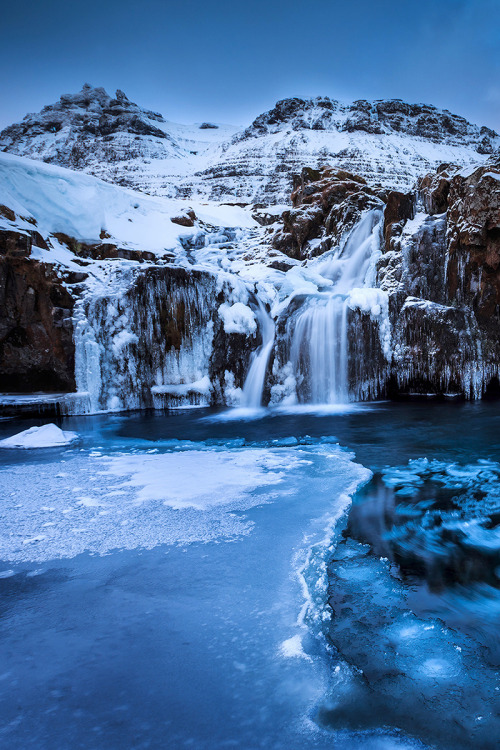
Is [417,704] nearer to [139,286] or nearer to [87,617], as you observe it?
[87,617]

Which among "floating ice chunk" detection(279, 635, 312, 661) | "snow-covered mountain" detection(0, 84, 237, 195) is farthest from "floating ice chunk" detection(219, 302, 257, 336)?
"snow-covered mountain" detection(0, 84, 237, 195)

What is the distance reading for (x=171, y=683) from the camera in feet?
5.45

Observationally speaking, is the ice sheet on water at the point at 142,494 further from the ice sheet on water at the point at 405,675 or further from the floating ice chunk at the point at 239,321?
the floating ice chunk at the point at 239,321

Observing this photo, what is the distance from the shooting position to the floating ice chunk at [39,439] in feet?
22.3

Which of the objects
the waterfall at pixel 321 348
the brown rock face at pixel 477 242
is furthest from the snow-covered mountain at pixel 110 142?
the brown rock face at pixel 477 242

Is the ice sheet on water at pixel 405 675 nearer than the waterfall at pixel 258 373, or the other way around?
the ice sheet on water at pixel 405 675

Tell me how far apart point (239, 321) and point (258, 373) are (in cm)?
158

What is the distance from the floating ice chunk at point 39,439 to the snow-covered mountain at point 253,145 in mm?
24710

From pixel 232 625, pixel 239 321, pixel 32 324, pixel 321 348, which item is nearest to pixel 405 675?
pixel 232 625

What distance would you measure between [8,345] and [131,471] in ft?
25.8

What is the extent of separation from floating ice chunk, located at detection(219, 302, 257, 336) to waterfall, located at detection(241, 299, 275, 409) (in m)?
0.35

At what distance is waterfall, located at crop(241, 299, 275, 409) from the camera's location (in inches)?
420

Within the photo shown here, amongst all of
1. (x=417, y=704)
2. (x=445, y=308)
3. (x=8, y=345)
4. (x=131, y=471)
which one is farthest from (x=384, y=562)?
(x=8, y=345)

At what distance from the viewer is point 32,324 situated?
1059 centimetres
